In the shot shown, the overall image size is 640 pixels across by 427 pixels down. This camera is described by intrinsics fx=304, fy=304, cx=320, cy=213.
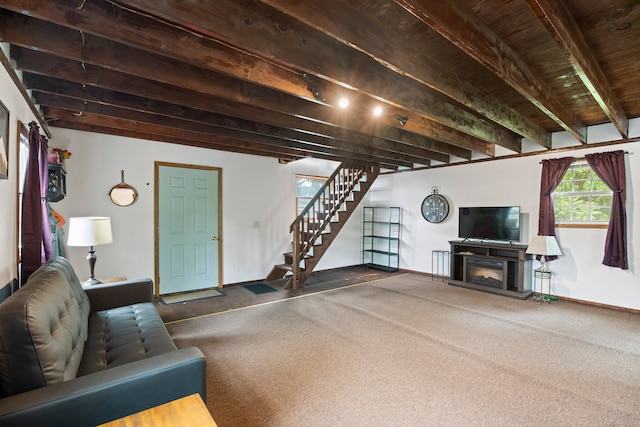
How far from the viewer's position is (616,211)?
4086 millimetres

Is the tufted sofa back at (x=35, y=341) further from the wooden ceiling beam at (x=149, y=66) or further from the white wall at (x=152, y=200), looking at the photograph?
the white wall at (x=152, y=200)

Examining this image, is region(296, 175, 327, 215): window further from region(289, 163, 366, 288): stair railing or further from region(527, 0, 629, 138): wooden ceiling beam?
region(527, 0, 629, 138): wooden ceiling beam

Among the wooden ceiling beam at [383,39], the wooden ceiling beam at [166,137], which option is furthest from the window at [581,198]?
the wooden ceiling beam at [166,137]

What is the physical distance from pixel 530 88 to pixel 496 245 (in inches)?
125

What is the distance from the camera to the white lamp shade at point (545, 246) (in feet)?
14.2

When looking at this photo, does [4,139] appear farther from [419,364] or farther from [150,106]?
[419,364]

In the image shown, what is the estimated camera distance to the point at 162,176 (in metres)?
4.75

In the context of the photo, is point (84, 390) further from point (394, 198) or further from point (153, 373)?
point (394, 198)

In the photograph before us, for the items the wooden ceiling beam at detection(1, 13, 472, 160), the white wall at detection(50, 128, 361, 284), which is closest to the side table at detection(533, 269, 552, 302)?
the wooden ceiling beam at detection(1, 13, 472, 160)

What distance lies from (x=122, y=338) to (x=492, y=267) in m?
5.32

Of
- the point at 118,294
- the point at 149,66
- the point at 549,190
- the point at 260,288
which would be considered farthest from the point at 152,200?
the point at 549,190

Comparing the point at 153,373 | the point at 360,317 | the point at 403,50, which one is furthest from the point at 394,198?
the point at 153,373

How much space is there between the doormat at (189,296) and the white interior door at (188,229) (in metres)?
0.12

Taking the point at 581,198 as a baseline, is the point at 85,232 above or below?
below
